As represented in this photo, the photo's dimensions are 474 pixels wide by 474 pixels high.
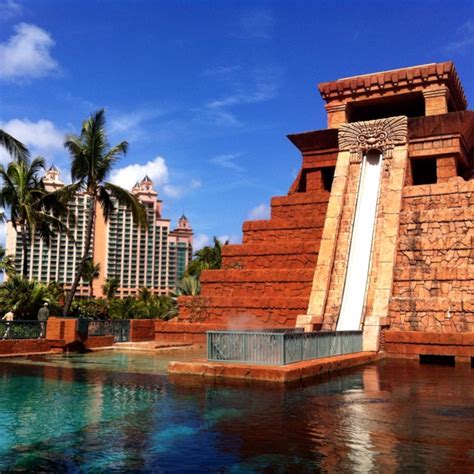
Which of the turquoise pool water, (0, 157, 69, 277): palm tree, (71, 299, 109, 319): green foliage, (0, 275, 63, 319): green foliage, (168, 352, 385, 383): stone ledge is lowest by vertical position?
the turquoise pool water

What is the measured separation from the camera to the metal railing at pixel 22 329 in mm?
16109

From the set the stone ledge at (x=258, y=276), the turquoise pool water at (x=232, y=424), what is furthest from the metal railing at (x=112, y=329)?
the turquoise pool water at (x=232, y=424)

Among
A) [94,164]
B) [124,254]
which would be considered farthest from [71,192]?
[124,254]

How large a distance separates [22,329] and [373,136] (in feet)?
48.2

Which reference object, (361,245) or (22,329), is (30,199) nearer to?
(22,329)

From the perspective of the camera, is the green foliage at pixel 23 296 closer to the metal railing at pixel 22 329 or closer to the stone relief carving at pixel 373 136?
the metal railing at pixel 22 329

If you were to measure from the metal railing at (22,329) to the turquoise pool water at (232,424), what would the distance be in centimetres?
512

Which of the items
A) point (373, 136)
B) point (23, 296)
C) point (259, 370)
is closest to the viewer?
point (259, 370)

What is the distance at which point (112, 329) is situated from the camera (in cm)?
2022

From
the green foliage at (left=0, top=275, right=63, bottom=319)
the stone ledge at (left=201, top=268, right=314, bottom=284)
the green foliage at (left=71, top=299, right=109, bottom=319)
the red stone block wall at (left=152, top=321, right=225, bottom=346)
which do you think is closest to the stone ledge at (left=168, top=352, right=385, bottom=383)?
the stone ledge at (left=201, top=268, right=314, bottom=284)

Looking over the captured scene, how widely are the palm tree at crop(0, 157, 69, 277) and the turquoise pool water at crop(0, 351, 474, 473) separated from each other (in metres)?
14.1

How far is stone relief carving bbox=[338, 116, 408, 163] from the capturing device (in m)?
21.4

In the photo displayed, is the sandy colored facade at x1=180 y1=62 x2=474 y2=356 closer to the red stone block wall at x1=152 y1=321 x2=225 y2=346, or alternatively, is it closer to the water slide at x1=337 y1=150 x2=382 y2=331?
the water slide at x1=337 y1=150 x2=382 y2=331

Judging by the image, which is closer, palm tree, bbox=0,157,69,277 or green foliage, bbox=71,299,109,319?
palm tree, bbox=0,157,69,277
